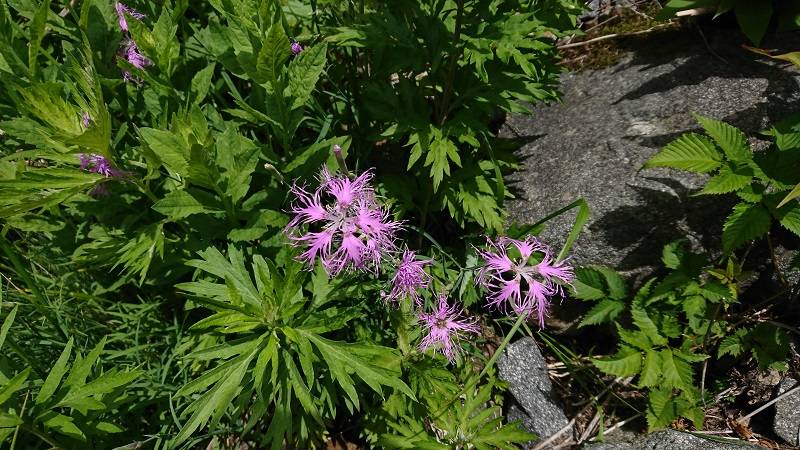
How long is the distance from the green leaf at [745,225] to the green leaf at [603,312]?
519mm

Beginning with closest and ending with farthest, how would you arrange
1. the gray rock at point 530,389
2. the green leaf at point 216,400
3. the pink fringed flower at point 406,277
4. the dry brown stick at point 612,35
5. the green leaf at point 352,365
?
1. the green leaf at point 216,400
2. the green leaf at point 352,365
3. the pink fringed flower at point 406,277
4. the gray rock at point 530,389
5. the dry brown stick at point 612,35

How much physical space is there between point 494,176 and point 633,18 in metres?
1.47

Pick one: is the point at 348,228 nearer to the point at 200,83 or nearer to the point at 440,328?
the point at 440,328

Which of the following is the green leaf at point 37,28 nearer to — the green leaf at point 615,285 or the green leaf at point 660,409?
the green leaf at point 615,285

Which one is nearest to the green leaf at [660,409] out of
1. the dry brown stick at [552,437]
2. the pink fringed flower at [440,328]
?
the dry brown stick at [552,437]

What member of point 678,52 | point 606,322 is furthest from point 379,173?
point 678,52

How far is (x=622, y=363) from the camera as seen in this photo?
93.6 inches

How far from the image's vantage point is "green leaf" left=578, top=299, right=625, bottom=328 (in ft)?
8.32

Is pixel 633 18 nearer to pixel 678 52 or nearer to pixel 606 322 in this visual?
pixel 678 52

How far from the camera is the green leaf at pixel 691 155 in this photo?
7.47 feet

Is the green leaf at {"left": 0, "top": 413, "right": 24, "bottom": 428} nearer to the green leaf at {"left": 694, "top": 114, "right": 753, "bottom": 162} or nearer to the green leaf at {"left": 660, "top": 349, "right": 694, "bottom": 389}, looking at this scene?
the green leaf at {"left": 660, "top": 349, "right": 694, "bottom": 389}

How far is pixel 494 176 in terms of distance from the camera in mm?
2857

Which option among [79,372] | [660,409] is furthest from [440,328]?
[79,372]

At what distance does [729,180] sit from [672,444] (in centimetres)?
109
